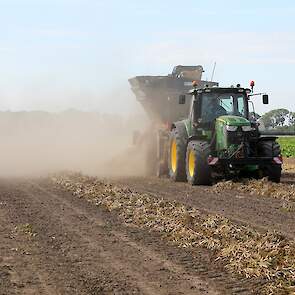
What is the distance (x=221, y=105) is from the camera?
55.6 feet

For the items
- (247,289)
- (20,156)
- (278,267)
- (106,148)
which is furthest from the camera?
(20,156)

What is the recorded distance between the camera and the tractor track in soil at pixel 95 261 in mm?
6176

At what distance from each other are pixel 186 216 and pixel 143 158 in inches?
470

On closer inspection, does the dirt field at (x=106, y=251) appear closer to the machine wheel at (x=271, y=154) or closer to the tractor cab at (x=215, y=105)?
the machine wheel at (x=271, y=154)

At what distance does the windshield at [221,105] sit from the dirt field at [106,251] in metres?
4.02

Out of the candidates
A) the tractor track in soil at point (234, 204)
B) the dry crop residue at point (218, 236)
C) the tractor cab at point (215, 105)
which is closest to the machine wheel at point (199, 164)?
the tractor track in soil at point (234, 204)

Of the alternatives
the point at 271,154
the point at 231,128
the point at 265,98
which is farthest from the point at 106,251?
the point at 265,98

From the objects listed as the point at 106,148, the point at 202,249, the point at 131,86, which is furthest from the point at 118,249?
the point at 106,148

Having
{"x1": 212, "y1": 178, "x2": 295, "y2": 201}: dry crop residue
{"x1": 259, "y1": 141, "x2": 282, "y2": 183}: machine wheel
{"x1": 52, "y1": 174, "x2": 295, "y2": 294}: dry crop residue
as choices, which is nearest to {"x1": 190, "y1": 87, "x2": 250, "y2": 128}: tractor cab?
{"x1": 259, "y1": 141, "x2": 282, "y2": 183}: machine wheel

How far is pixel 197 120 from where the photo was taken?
1683 centimetres

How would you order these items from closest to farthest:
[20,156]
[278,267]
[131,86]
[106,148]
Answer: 1. [278,267]
2. [131,86]
3. [106,148]
4. [20,156]

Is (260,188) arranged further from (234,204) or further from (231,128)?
(234,204)

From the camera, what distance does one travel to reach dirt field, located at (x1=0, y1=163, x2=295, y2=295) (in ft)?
20.5

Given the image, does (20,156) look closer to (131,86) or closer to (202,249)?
(131,86)
